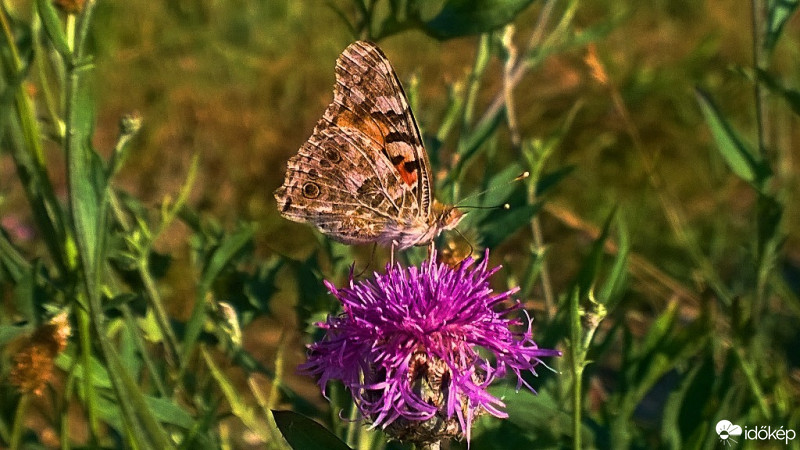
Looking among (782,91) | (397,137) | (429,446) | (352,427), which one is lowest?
(352,427)

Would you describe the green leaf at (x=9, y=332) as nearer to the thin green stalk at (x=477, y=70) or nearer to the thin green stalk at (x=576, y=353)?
the thin green stalk at (x=576, y=353)

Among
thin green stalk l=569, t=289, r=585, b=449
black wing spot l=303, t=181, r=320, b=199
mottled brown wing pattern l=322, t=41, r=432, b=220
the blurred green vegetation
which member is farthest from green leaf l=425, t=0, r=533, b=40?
thin green stalk l=569, t=289, r=585, b=449

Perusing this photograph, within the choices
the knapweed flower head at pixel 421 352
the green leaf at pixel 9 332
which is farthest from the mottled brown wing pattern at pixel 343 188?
the green leaf at pixel 9 332

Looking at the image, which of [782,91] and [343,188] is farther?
[343,188]

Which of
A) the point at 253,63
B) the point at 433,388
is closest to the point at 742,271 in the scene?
the point at 433,388

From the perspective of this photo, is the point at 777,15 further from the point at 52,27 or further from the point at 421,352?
the point at 52,27

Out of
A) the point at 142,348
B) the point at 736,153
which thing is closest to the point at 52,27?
the point at 142,348
